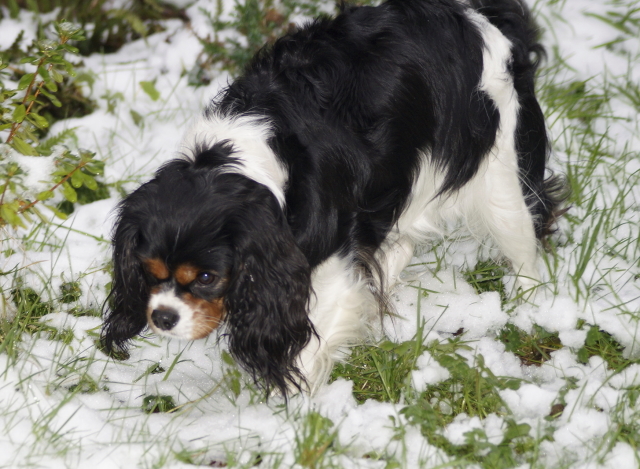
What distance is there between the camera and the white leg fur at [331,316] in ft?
10.1

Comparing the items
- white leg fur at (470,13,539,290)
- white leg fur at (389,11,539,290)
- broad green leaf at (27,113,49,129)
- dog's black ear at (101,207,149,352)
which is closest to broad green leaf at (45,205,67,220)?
dog's black ear at (101,207,149,352)

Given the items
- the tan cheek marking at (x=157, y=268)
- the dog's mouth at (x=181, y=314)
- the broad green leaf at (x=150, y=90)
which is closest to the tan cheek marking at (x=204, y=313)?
the dog's mouth at (x=181, y=314)

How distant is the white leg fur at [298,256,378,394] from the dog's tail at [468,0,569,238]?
90 cm

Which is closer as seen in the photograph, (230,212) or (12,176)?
(230,212)

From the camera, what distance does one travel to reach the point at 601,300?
335cm

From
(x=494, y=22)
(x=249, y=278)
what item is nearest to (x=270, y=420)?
(x=249, y=278)

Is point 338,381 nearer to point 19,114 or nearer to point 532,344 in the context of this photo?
point 532,344

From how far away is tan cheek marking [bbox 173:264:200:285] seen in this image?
8.63ft

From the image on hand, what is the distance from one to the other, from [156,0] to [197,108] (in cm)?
131

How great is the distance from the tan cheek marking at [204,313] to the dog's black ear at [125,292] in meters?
0.27

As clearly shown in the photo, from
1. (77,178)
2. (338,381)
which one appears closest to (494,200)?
(338,381)

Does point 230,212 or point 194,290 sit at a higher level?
point 230,212

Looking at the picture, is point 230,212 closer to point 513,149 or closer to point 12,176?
point 12,176

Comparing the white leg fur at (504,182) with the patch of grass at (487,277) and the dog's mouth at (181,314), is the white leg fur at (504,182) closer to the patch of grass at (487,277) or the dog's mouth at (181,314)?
the patch of grass at (487,277)
